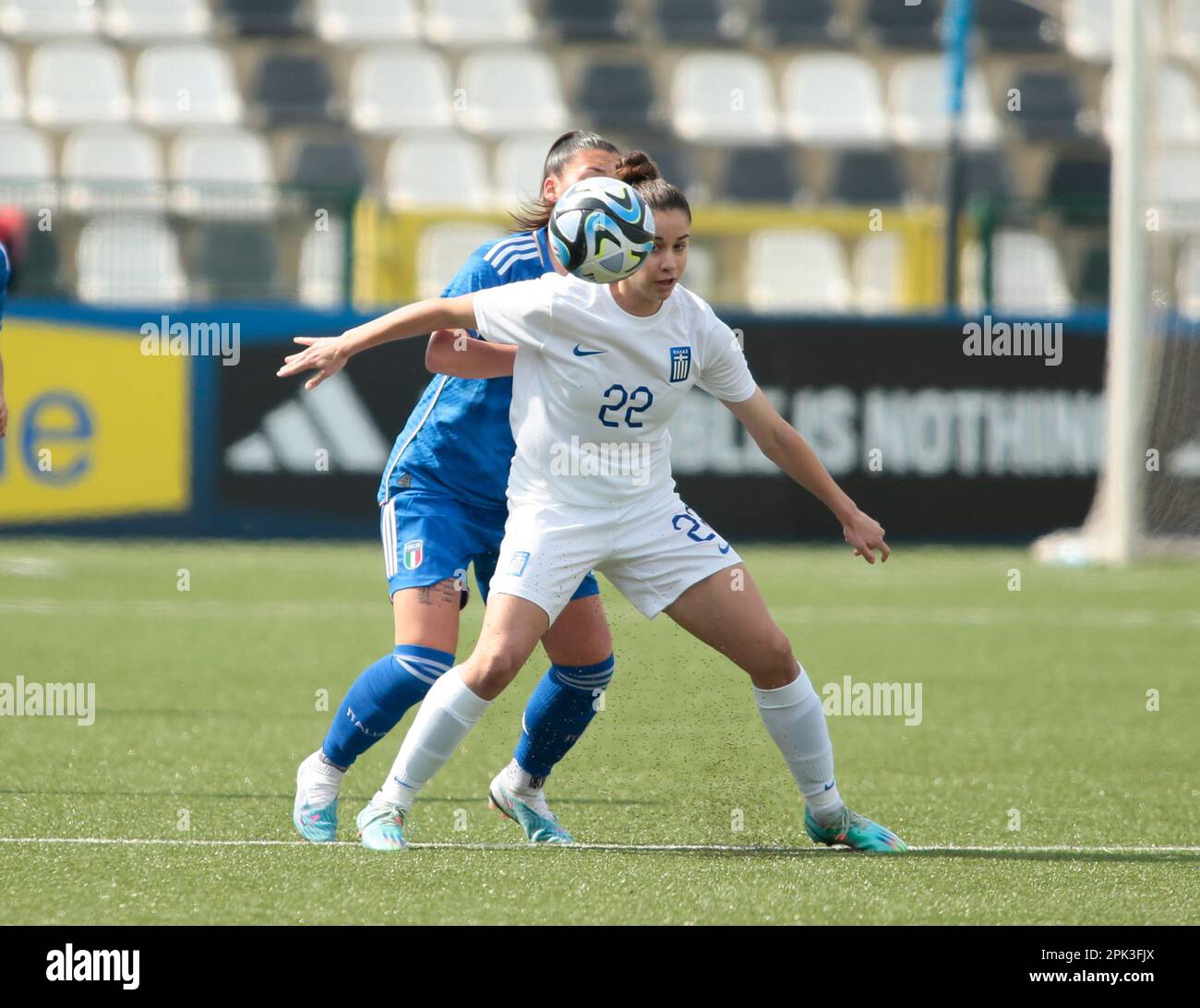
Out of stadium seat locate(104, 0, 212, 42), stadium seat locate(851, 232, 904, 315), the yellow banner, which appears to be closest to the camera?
the yellow banner

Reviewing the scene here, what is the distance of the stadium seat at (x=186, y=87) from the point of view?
63.4 feet

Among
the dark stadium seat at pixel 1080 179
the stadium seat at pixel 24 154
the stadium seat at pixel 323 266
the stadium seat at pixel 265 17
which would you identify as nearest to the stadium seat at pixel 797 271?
the dark stadium seat at pixel 1080 179

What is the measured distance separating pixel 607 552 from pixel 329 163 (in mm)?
14653

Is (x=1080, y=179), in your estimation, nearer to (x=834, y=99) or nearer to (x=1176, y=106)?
(x=1176, y=106)

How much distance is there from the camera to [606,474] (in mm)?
4957

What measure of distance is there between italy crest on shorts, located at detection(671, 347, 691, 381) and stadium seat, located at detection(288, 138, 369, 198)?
1418cm

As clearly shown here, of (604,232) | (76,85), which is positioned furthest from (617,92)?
A: (604,232)

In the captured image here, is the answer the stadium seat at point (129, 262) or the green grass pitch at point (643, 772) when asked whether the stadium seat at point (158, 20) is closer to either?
the stadium seat at point (129, 262)

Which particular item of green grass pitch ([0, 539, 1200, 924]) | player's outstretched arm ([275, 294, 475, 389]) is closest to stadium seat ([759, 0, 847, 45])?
green grass pitch ([0, 539, 1200, 924])

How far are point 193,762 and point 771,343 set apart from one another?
890 cm

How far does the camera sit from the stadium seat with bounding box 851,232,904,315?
17047 mm

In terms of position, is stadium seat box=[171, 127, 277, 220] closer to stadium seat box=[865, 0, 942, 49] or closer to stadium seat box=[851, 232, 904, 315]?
stadium seat box=[851, 232, 904, 315]

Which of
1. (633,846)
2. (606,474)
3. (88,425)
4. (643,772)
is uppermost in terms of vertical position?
(606,474)

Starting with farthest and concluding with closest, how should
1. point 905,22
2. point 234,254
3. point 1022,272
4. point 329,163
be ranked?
point 905,22, point 329,163, point 1022,272, point 234,254
